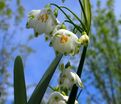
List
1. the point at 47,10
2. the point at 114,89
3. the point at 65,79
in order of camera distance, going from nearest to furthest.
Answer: the point at 65,79 < the point at 47,10 < the point at 114,89

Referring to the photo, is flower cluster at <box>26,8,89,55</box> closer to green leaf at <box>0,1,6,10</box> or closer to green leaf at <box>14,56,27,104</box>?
green leaf at <box>14,56,27,104</box>

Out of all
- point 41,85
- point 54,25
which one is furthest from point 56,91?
point 54,25

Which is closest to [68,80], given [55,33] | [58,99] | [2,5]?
[58,99]

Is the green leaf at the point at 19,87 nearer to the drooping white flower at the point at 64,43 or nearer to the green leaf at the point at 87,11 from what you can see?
the drooping white flower at the point at 64,43

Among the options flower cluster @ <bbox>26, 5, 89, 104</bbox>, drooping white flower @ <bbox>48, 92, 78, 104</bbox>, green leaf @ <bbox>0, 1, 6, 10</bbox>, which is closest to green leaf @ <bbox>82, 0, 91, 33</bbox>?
flower cluster @ <bbox>26, 5, 89, 104</bbox>

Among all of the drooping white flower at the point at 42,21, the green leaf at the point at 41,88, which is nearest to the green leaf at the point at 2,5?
the drooping white flower at the point at 42,21

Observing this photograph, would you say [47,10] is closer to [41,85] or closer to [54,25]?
[54,25]

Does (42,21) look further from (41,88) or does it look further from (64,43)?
(41,88)
